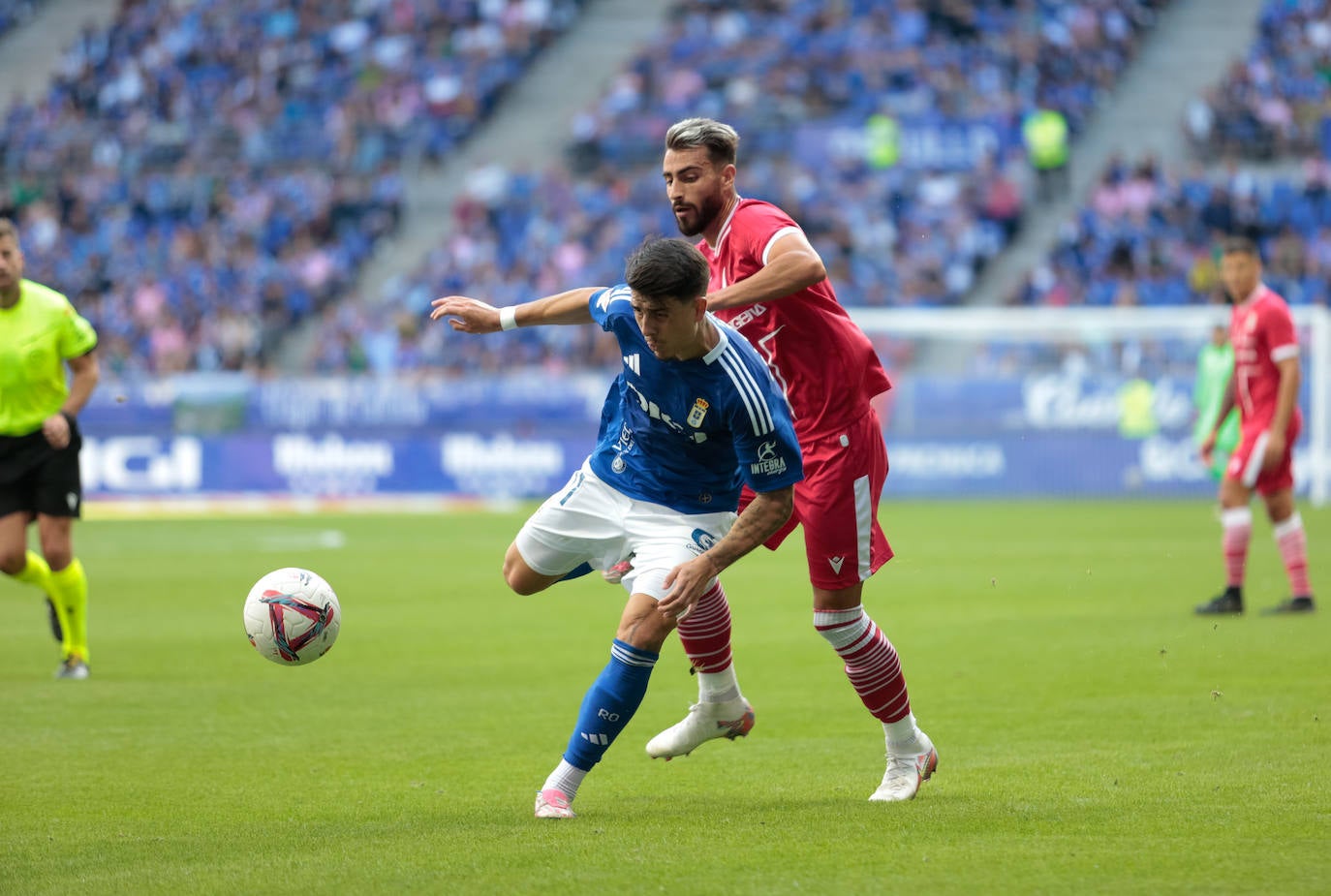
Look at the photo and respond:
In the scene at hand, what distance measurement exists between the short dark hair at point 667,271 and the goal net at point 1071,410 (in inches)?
798

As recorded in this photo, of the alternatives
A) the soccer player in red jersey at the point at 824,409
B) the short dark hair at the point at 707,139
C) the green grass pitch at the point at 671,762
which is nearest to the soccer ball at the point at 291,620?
the green grass pitch at the point at 671,762

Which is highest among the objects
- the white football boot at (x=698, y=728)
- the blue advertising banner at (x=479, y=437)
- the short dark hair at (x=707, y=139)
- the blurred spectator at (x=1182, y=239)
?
the short dark hair at (x=707, y=139)

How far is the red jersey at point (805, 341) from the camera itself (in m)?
6.15

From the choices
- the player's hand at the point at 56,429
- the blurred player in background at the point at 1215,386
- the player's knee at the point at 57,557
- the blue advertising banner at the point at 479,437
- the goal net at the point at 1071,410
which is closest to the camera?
the player's hand at the point at 56,429

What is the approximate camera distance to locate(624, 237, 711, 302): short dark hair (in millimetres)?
5250

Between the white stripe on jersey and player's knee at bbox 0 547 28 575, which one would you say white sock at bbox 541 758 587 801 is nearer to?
the white stripe on jersey

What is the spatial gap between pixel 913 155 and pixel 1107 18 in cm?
652

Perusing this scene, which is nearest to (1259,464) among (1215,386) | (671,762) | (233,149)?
(671,762)

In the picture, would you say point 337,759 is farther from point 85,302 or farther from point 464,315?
point 85,302

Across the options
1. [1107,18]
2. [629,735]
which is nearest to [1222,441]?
[629,735]

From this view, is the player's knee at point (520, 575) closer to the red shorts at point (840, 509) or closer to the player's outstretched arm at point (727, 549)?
the player's outstretched arm at point (727, 549)

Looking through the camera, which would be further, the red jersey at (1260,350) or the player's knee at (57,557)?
the red jersey at (1260,350)

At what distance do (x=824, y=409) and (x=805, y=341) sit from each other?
263 millimetres

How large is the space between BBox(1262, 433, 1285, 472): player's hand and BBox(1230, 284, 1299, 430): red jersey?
0.14 m
